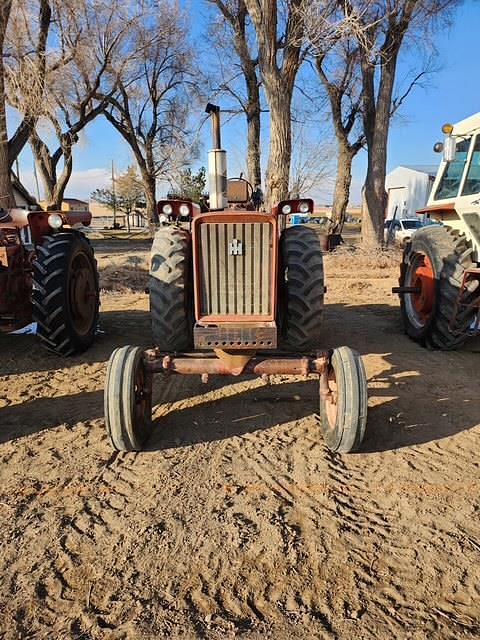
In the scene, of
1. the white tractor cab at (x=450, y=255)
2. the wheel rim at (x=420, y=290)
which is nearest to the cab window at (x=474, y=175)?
the white tractor cab at (x=450, y=255)

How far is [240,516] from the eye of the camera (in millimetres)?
2959

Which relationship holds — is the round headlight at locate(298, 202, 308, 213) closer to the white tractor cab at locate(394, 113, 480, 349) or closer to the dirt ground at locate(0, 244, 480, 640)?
the dirt ground at locate(0, 244, 480, 640)

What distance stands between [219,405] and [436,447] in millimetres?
1811

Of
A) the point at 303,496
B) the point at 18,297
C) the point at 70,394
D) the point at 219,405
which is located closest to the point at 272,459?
the point at 303,496

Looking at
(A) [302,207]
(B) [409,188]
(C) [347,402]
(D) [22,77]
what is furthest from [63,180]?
(B) [409,188]

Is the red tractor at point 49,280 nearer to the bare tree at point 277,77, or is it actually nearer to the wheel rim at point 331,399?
the wheel rim at point 331,399

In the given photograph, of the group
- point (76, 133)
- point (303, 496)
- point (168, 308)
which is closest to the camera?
point (303, 496)

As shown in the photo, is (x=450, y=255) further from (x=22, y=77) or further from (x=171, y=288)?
(x=22, y=77)

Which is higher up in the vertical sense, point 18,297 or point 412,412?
point 18,297

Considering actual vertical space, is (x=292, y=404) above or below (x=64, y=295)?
below

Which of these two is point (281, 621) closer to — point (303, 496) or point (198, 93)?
point (303, 496)

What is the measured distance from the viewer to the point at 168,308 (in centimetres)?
414

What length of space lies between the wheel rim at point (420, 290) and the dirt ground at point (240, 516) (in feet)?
5.47

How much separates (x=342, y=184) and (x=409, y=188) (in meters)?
28.9
